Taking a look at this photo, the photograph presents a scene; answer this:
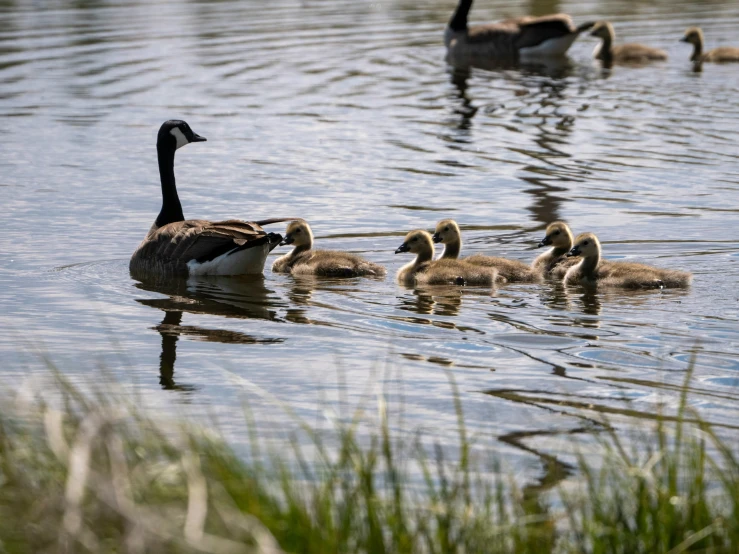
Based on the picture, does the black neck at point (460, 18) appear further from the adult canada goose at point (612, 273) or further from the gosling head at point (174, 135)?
the adult canada goose at point (612, 273)

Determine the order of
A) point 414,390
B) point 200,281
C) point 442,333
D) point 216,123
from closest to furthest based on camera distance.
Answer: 1. point 414,390
2. point 442,333
3. point 200,281
4. point 216,123

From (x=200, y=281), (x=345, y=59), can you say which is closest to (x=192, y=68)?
(x=345, y=59)

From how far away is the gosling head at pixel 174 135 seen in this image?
12.7 metres

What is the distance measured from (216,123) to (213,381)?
37.9ft

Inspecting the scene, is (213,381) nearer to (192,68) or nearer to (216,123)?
(216,123)

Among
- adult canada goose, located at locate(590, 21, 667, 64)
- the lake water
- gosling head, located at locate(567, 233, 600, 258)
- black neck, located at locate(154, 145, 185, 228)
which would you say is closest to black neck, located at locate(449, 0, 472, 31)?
→ the lake water

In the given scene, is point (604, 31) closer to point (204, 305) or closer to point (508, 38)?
point (508, 38)

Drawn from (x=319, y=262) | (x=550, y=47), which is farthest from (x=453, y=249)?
(x=550, y=47)

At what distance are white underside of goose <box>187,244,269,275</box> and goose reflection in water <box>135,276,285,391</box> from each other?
0.23 ft

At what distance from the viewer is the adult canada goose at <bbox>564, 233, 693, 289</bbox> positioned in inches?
409

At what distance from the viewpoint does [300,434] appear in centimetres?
689

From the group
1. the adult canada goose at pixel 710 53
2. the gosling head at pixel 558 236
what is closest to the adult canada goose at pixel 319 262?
the gosling head at pixel 558 236

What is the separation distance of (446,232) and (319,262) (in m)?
1.24

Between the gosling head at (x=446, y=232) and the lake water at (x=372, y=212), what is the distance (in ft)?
1.81
